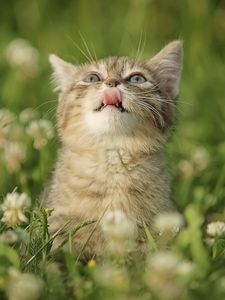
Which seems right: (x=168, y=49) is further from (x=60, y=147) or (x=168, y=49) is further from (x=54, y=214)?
(x=54, y=214)

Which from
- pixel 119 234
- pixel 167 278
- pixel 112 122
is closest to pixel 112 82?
pixel 112 122

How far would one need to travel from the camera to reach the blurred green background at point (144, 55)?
508 cm

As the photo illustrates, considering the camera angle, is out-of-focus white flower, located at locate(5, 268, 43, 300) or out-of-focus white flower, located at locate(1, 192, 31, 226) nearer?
out-of-focus white flower, located at locate(5, 268, 43, 300)

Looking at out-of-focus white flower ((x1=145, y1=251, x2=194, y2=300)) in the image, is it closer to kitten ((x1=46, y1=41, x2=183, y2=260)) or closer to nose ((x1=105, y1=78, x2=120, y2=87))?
kitten ((x1=46, y1=41, x2=183, y2=260))

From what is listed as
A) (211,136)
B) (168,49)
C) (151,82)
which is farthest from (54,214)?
(211,136)

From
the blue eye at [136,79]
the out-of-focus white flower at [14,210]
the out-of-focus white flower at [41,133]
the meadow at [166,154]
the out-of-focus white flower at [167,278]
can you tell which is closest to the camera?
the out-of-focus white flower at [167,278]

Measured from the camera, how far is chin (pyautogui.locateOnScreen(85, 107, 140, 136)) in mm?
4004

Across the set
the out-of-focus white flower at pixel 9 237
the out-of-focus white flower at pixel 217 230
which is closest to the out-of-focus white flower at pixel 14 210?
the out-of-focus white flower at pixel 9 237

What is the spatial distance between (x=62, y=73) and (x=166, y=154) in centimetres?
91

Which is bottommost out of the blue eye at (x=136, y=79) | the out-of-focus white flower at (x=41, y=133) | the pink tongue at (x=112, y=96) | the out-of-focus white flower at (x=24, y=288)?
the out-of-focus white flower at (x=24, y=288)

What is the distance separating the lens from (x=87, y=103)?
418 centimetres

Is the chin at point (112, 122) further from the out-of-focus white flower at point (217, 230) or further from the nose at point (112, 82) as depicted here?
the out-of-focus white flower at point (217, 230)

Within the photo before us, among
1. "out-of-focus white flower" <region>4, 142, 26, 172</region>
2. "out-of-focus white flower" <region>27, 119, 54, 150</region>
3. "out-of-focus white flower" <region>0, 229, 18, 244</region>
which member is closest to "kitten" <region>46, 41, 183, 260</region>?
"out-of-focus white flower" <region>27, 119, 54, 150</region>

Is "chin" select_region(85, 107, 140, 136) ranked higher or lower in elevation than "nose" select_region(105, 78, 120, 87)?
lower
